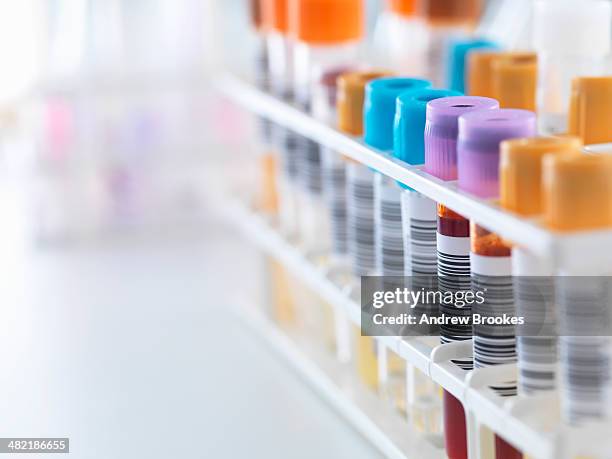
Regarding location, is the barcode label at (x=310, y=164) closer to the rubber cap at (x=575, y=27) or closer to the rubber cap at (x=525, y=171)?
the rubber cap at (x=575, y=27)

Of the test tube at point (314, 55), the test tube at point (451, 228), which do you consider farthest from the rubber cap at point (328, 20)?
the test tube at point (451, 228)

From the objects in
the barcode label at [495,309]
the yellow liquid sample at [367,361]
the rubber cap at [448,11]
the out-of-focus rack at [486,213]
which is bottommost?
the yellow liquid sample at [367,361]

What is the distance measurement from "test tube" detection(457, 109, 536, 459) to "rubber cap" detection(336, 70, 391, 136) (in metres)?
0.15

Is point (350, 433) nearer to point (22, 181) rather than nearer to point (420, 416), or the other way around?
point (420, 416)

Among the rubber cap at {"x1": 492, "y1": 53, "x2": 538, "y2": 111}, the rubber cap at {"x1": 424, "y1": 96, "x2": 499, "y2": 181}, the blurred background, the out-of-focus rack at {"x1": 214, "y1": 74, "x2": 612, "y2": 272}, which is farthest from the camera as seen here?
the blurred background

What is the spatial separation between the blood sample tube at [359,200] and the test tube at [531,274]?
7.4 inches

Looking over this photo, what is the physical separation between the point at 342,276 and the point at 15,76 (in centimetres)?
70

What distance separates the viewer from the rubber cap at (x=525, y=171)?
47cm

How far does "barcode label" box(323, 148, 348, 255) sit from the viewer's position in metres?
0.74

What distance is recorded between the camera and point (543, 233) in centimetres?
44

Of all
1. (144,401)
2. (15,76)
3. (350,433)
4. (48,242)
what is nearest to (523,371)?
(350,433)

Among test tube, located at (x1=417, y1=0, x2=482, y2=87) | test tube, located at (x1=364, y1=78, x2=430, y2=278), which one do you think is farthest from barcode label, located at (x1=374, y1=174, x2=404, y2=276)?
test tube, located at (x1=417, y1=0, x2=482, y2=87)

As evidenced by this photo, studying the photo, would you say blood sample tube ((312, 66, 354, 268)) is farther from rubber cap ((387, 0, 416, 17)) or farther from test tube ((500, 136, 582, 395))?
test tube ((500, 136, 582, 395))

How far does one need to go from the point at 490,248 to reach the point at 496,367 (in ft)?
0.21
